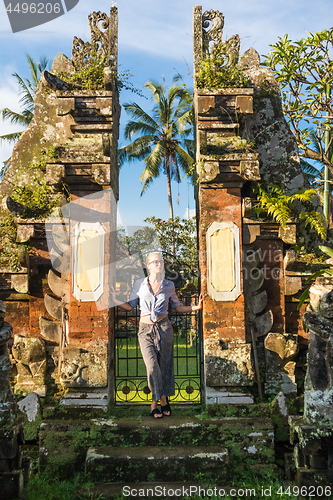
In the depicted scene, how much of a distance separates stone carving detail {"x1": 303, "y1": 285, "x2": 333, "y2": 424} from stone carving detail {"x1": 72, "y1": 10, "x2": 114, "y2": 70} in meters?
4.19

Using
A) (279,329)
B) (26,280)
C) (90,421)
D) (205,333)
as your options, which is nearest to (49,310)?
(26,280)

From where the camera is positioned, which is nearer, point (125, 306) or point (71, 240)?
point (125, 306)

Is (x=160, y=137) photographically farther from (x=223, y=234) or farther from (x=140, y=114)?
(x=223, y=234)

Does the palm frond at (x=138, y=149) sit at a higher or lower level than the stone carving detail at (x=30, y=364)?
higher

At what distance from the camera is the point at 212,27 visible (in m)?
5.46

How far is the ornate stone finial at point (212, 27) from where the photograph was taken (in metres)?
5.43

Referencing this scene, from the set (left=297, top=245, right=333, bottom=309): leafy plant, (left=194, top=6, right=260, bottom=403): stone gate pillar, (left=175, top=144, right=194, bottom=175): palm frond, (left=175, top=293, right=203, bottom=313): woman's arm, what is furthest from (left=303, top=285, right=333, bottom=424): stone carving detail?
(left=175, top=144, right=194, bottom=175): palm frond

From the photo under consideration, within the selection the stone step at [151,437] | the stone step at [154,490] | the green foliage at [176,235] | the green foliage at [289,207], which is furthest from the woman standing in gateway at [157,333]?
the green foliage at [176,235]

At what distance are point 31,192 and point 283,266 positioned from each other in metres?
3.49

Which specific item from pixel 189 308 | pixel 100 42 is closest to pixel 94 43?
pixel 100 42

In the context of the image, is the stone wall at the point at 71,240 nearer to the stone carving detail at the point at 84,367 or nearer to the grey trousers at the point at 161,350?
the stone carving detail at the point at 84,367

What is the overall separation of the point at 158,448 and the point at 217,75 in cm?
438

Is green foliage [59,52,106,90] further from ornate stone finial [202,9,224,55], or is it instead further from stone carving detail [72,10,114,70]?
ornate stone finial [202,9,224,55]

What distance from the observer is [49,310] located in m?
5.06
